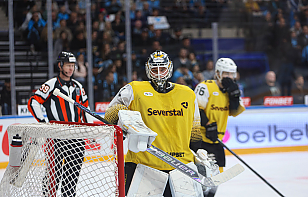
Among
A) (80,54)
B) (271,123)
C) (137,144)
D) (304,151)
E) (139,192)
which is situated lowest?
(304,151)

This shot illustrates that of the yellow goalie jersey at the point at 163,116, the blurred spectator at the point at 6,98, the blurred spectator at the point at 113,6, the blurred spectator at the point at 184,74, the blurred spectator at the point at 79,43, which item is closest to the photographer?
the yellow goalie jersey at the point at 163,116

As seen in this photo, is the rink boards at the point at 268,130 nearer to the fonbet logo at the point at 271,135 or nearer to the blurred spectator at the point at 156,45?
the fonbet logo at the point at 271,135

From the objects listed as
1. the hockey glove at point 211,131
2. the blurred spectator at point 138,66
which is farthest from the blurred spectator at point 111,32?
the hockey glove at point 211,131

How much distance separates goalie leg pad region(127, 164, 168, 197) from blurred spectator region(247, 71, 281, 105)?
15.1 ft

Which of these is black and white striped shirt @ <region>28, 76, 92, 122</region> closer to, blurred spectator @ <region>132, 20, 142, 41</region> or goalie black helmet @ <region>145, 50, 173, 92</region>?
goalie black helmet @ <region>145, 50, 173, 92</region>

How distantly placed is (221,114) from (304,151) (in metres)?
3.46

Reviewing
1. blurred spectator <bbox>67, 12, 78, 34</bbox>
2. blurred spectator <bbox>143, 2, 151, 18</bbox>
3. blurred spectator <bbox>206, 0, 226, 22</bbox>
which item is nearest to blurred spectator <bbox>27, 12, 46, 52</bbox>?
blurred spectator <bbox>67, 12, 78, 34</bbox>

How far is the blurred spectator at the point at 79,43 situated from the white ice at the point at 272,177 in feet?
7.29

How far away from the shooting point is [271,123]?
607 centimetres

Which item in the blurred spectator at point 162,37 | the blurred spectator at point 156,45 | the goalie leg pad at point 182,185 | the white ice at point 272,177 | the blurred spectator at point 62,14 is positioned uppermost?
the blurred spectator at point 62,14

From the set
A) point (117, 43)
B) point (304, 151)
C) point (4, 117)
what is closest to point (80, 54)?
point (117, 43)

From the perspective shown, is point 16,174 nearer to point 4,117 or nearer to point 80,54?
point 4,117

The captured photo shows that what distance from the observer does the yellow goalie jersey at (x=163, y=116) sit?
6.48 feet

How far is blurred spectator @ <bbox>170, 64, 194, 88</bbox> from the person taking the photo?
619cm
